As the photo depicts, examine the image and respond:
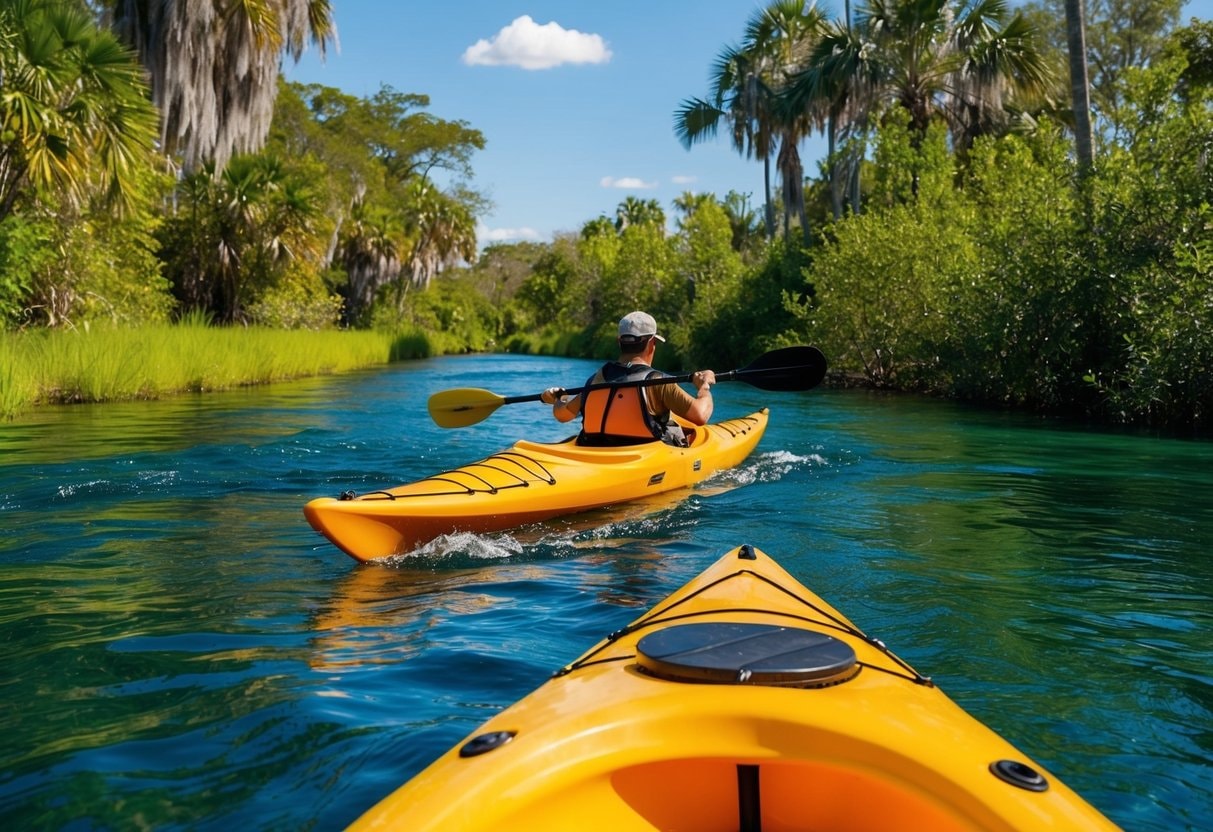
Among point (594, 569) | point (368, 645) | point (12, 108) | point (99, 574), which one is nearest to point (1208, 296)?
point (594, 569)

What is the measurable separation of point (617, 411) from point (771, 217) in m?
24.3

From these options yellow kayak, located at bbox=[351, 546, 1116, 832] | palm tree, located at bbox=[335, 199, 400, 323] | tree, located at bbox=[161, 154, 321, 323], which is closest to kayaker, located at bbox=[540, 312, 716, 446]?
yellow kayak, located at bbox=[351, 546, 1116, 832]

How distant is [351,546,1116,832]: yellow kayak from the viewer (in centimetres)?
174

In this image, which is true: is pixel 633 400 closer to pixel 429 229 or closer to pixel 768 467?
pixel 768 467


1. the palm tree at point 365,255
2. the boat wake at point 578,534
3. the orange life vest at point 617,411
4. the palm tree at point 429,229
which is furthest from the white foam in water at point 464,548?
the palm tree at point 429,229

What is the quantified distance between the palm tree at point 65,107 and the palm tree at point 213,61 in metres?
7.59

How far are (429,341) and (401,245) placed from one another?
452 cm

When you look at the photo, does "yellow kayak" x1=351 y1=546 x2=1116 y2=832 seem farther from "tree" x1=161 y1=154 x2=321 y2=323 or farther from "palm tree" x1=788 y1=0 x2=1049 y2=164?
"tree" x1=161 y1=154 x2=321 y2=323

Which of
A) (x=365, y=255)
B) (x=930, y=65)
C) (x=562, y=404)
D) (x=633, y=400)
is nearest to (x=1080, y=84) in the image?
(x=633, y=400)

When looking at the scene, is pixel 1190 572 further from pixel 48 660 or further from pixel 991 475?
pixel 48 660

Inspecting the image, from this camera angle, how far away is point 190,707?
10.7 feet

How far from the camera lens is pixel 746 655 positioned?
224 centimetres

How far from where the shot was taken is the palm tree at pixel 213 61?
67.7 ft

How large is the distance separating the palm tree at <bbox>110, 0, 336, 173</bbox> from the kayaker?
1748cm
